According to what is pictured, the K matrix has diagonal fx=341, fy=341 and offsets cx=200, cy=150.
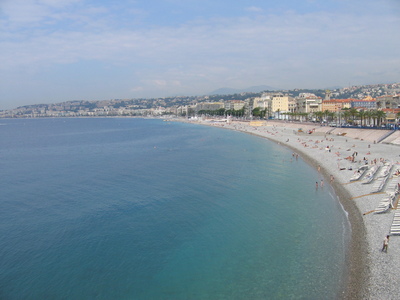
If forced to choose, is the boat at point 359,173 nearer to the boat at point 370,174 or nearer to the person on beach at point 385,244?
the boat at point 370,174

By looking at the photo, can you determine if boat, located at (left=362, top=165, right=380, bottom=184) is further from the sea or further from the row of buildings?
the row of buildings

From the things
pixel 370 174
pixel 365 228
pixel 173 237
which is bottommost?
pixel 173 237

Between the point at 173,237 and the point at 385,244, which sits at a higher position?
the point at 385,244

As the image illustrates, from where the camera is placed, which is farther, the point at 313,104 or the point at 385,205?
the point at 313,104

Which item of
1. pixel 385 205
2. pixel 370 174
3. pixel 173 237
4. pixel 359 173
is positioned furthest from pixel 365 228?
pixel 359 173

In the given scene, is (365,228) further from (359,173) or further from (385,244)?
(359,173)

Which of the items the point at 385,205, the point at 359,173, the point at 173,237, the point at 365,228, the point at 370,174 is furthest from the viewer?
the point at 359,173

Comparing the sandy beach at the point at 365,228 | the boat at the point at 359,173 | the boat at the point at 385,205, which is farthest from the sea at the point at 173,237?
the boat at the point at 359,173

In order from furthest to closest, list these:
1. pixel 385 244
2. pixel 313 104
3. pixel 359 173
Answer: pixel 313 104 < pixel 359 173 < pixel 385 244
